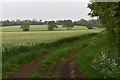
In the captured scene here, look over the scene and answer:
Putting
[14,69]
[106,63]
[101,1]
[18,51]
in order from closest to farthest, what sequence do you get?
1. [106,63]
2. [14,69]
3. [101,1]
4. [18,51]

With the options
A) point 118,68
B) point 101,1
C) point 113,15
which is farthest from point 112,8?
point 118,68

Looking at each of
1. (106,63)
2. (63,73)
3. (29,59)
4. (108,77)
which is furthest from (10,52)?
(108,77)

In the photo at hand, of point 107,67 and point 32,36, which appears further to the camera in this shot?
point 32,36

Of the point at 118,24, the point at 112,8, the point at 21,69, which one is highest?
the point at 112,8

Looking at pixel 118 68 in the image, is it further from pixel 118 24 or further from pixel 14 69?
pixel 14 69

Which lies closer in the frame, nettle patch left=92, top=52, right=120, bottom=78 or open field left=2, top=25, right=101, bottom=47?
nettle patch left=92, top=52, right=120, bottom=78

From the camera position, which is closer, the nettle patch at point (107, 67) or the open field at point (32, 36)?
the nettle patch at point (107, 67)

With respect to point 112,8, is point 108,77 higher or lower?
lower

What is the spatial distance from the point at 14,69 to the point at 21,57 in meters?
3.74

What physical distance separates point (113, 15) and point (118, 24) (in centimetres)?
82

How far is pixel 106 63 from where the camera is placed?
13469mm

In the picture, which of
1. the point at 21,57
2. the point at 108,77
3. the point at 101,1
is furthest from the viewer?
the point at 21,57

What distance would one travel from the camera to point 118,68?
12.4 meters

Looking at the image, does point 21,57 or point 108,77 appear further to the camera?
point 21,57
